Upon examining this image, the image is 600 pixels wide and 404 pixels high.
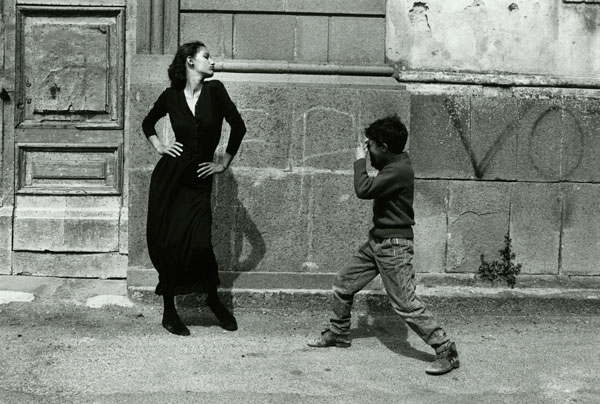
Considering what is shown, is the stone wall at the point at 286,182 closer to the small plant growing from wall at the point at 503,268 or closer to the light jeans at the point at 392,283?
the light jeans at the point at 392,283

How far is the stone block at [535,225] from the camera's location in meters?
6.76

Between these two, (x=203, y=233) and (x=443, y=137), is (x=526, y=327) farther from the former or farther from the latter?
(x=203, y=233)

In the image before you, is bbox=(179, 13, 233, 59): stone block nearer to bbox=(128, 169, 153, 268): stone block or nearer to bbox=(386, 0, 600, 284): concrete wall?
bbox=(128, 169, 153, 268): stone block

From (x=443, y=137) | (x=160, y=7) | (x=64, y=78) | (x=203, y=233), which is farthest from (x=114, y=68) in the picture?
(x=443, y=137)

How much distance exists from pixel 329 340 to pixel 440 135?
2092mm

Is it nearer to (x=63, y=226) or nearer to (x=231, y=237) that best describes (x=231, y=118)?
(x=231, y=237)

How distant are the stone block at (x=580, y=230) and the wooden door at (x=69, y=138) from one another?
367cm

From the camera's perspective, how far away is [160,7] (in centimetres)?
641

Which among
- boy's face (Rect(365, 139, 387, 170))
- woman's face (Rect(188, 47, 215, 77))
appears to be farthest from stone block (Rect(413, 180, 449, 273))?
woman's face (Rect(188, 47, 215, 77))

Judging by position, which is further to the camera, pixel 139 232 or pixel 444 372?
pixel 139 232

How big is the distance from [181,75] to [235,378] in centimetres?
215

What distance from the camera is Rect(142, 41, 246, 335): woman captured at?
5598mm

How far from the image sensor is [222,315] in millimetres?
5883

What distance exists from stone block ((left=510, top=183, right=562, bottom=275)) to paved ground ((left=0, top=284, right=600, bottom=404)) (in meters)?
0.50
